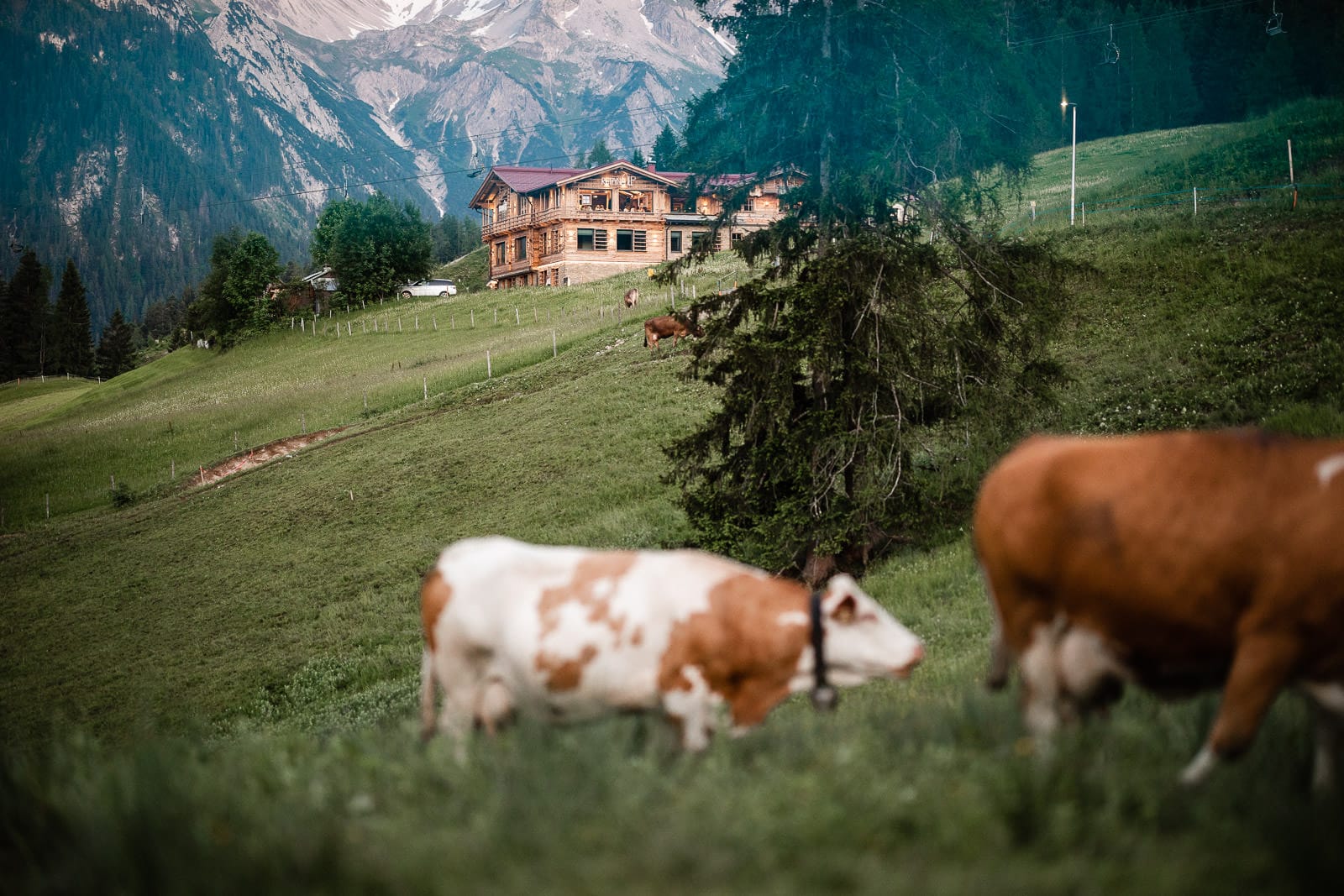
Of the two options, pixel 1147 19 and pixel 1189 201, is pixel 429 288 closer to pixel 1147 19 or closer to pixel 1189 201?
pixel 1189 201

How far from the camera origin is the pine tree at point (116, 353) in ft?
417

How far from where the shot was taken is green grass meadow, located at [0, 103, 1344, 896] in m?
4.31

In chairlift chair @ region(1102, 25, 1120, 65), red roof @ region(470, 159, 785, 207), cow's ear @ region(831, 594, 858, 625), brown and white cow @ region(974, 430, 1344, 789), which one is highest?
chairlift chair @ region(1102, 25, 1120, 65)

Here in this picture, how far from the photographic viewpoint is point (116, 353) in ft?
420

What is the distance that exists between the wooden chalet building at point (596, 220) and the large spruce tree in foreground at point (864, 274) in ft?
204

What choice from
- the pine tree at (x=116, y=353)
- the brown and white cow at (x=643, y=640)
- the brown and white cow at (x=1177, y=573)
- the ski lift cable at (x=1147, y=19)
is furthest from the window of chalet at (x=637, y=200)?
the brown and white cow at (x=1177, y=573)

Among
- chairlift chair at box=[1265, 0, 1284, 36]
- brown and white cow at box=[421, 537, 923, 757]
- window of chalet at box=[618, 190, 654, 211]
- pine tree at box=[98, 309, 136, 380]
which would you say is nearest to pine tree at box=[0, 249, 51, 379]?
pine tree at box=[98, 309, 136, 380]

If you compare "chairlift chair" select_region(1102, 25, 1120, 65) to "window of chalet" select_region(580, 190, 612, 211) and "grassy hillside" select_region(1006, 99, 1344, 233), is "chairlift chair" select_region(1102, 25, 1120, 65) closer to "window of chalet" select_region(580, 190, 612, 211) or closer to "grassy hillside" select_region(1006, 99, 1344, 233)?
"grassy hillside" select_region(1006, 99, 1344, 233)

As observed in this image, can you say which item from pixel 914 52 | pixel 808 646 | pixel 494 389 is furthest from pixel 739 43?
pixel 494 389

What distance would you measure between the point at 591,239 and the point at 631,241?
3683 millimetres

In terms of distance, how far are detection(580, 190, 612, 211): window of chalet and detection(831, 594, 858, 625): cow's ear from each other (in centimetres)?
7789

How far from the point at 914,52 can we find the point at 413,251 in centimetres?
7953

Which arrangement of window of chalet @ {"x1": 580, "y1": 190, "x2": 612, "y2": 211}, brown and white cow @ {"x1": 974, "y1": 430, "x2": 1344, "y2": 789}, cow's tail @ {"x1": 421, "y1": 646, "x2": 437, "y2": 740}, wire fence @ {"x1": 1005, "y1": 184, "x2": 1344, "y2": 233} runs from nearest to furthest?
1. brown and white cow @ {"x1": 974, "y1": 430, "x2": 1344, "y2": 789}
2. cow's tail @ {"x1": 421, "y1": 646, "x2": 437, "y2": 740}
3. wire fence @ {"x1": 1005, "y1": 184, "x2": 1344, "y2": 233}
4. window of chalet @ {"x1": 580, "y1": 190, "x2": 612, "y2": 211}

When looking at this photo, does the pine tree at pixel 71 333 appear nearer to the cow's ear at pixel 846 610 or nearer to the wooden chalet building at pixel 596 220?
the wooden chalet building at pixel 596 220
